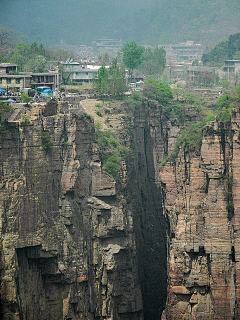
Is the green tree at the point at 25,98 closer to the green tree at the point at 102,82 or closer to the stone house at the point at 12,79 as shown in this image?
the stone house at the point at 12,79

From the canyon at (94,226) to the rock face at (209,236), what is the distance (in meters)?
0.07

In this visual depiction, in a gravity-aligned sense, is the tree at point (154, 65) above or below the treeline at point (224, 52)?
below

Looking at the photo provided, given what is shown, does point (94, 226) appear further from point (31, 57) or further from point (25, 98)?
point (31, 57)

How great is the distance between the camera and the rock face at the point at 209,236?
60.7 metres

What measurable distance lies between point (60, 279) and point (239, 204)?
633 inches

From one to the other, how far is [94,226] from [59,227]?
4227mm

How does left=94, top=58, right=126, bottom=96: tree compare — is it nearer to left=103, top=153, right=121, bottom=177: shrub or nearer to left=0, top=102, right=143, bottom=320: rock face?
Answer: left=103, top=153, right=121, bottom=177: shrub

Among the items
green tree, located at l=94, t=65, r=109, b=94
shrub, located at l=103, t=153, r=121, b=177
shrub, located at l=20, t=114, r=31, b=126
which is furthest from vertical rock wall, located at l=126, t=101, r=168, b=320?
shrub, located at l=20, t=114, r=31, b=126

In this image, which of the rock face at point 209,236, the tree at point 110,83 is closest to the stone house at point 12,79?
the tree at point 110,83

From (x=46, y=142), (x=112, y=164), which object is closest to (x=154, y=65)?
(x=112, y=164)

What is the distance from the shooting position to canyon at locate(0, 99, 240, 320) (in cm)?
6134

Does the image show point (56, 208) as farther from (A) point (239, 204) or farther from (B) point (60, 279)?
(A) point (239, 204)

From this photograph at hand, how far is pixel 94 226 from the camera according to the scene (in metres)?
71.6

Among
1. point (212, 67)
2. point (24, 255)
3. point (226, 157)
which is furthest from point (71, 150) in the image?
point (212, 67)
